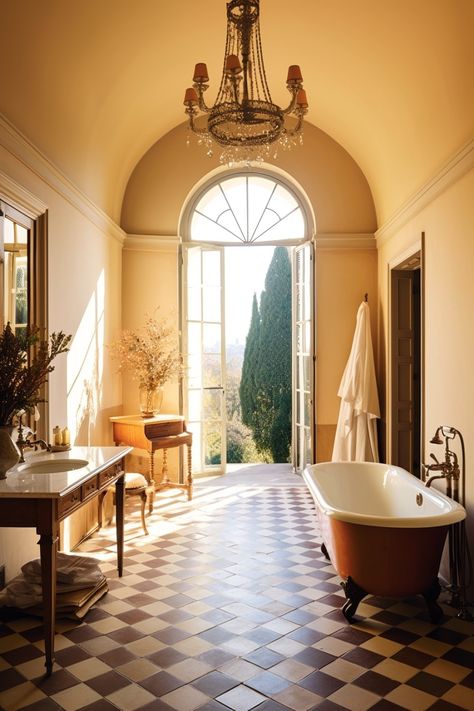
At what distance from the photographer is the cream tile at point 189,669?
2759 millimetres

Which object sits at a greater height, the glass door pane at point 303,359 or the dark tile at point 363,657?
the glass door pane at point 303,359

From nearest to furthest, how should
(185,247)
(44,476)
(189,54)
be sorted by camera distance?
(44,476) < (189,54) < (185,247)

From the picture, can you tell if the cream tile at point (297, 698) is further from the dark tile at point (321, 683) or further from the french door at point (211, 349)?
the french door at point (211, 349)

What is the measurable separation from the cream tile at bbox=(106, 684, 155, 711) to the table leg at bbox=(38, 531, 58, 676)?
1.20 ft

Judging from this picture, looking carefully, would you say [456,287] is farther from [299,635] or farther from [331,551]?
[299,635]

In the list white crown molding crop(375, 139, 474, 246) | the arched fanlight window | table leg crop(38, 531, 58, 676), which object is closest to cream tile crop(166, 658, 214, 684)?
table leg crop(38, 531, 58, 676)

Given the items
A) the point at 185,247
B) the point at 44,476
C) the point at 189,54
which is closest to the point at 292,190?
the point at 185,247

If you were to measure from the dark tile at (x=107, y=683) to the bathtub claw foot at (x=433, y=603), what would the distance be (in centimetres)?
167

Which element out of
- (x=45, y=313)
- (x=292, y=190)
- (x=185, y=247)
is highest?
(x=292, y=190)

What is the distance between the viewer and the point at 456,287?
13.3 feet

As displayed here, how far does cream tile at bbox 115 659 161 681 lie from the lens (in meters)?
2.77

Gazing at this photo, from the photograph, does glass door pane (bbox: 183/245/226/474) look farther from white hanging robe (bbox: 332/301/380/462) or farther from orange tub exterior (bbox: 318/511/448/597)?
orange tub exterior (bbox: 318/511/448/597)

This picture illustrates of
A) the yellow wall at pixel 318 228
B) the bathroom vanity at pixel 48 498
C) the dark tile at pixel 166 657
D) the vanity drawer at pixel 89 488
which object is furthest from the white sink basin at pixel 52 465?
the yellow wall at pixel 318 228

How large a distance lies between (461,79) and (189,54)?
234cm
